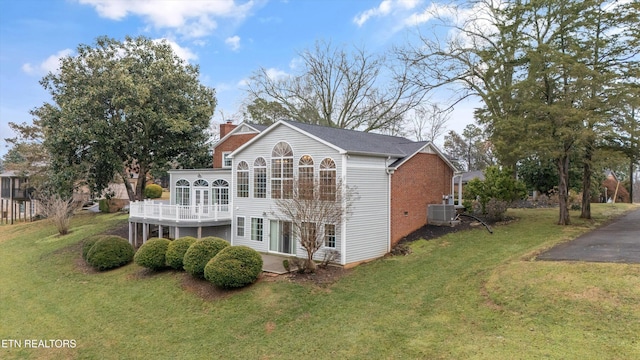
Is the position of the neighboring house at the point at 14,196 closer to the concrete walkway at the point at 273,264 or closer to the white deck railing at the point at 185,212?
the white deck railing at the point at 185,212

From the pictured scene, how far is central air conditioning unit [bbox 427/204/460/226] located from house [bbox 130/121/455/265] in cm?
33

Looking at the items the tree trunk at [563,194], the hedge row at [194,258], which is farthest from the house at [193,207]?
the tree trunk at [563,194]

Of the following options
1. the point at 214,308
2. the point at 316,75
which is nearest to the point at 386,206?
the point at 214,308

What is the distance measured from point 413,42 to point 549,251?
19070 mm

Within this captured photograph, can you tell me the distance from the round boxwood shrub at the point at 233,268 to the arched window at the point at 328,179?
12.7ft

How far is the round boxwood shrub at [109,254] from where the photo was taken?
19.1 meters

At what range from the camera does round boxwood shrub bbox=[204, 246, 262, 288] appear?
1400 cm

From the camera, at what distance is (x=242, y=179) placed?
20172 millimetres

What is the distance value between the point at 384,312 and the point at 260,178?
32.9ft

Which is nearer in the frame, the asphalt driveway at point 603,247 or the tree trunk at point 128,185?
the asphalt driveway at point 603,247

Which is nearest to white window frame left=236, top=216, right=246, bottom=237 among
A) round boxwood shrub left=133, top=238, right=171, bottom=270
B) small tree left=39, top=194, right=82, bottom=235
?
round boxwood shrub left=133, top=238, right=171, bottom=270

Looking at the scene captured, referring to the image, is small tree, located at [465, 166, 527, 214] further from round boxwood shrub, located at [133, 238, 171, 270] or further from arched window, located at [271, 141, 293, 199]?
round boxwood shrub, located at [133, 238, 171, 270]

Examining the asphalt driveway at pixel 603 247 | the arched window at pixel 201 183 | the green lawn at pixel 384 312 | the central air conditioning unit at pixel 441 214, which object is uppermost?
the arched window at pixel 201 183

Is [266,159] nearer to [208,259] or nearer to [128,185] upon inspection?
[208,259]
